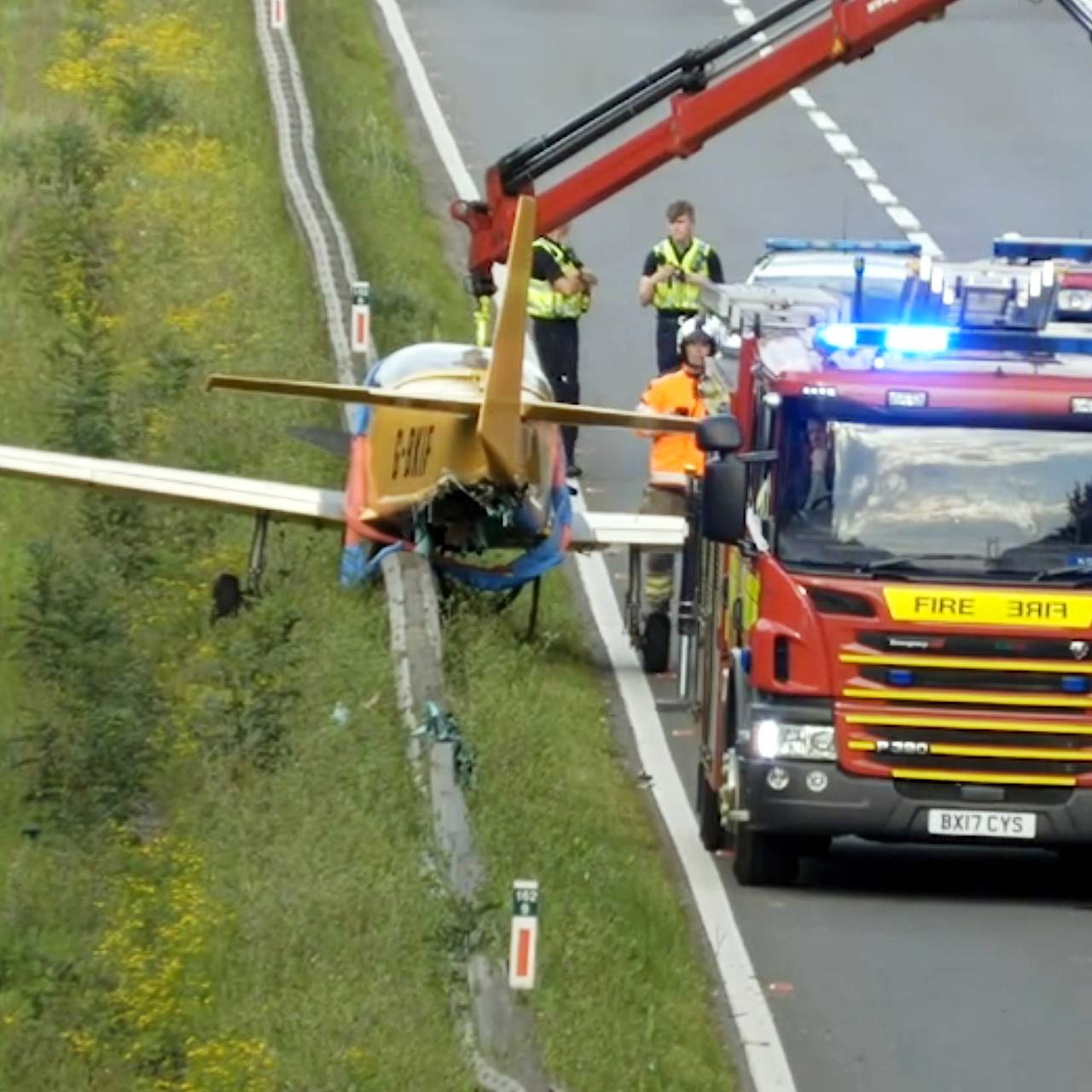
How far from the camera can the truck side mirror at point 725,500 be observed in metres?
17.1

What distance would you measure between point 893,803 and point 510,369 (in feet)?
16.0

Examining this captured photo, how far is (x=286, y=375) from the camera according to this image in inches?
1065

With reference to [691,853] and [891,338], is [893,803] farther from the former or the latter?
[891,338]

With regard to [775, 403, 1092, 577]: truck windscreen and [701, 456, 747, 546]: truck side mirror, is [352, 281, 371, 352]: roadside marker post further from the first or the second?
[775, 403, 1092, 577]: truck windscreen

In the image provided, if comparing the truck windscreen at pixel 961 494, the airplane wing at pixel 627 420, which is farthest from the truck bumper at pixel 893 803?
the airplane wing at pixel 627 420

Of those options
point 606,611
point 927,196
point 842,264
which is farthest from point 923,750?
point 927,196

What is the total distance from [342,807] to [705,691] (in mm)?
3422

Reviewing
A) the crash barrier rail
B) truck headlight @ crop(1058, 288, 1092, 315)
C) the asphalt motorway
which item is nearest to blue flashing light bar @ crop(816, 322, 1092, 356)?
truck headlight @ crop(1058, 288, 1092, 315)

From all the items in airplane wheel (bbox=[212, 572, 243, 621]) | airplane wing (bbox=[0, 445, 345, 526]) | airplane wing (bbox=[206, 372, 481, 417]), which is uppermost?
airplane wing (bbox=[206, 372, 481, 417])

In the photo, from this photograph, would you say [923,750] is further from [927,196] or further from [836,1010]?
[927,196]

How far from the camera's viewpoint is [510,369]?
21.3 meters

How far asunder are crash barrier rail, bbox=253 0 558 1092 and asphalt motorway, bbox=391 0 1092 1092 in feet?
5.39

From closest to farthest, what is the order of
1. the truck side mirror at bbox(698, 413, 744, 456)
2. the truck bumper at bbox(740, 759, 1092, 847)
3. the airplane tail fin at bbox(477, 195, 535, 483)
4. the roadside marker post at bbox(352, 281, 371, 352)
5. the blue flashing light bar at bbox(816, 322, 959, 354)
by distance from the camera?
the truck side mirror at bbox(698, 413, 744, 456) < the truck bumper at bbox(740, 759, 1092, 847) < the blue flashing light bar at bbox(816, 322, 959, 354) < the airplane tail fin at bbox(477, 195, 535, 483) < the roadside marker post at bbox(352, 281, 371, 352)

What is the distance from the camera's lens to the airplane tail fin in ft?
67.6
